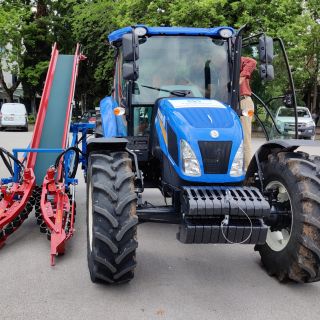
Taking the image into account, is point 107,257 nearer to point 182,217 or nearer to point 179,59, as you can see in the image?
point 182,217

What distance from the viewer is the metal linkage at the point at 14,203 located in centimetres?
530

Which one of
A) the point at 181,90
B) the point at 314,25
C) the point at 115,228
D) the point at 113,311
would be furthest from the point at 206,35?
the point at 314,25

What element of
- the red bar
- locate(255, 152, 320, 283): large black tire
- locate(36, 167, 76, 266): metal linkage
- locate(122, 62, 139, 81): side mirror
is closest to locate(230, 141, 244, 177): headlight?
locate(255, 152, 320, 283): large black tire

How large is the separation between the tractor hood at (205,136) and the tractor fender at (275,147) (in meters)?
0.50

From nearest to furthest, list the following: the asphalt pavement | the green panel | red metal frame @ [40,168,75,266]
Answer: the asphalt pavement, red metal frame @ [40,168,75,266], the green panel

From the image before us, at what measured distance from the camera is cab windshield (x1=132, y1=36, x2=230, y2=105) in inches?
213

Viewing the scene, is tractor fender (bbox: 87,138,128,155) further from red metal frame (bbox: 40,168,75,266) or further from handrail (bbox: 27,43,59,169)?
handrail (bbox: 27,43,59,169)

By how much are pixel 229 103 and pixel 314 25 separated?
73.8ft

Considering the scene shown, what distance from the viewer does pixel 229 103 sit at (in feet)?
17.9

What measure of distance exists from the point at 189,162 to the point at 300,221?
3.69 feet

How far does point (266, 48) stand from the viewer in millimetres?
4957

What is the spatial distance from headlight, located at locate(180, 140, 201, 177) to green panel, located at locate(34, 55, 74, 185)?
322cm

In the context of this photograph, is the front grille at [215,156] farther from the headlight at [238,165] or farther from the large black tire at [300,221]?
the large black tire at [300,221]

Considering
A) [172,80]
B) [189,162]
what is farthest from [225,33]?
[189,162]
